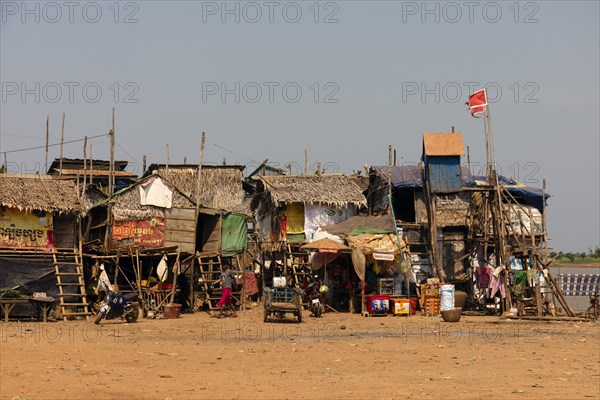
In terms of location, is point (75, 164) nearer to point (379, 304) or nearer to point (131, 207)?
point (131, 207)

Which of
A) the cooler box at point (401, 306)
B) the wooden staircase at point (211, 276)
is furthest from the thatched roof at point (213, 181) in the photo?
the cooler box at point (401, 306)

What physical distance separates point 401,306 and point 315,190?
6229 mm

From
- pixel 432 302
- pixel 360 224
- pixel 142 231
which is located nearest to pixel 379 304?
pixel 432 302

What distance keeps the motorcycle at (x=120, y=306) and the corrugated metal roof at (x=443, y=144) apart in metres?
10.9

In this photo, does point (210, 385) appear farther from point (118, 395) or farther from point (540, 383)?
point (540, 383)

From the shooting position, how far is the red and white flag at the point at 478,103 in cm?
2917

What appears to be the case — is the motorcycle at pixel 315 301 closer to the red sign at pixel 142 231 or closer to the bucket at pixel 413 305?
the bucket at pixel 413 305

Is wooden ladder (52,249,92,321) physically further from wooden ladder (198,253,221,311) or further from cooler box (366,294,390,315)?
cooler box (366,294,390,315)

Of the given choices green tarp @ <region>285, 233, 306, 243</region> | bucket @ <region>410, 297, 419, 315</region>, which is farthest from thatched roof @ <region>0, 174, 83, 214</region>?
bucket @ <region>410, 297, 419, 315</region>

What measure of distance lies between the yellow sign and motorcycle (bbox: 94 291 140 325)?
3.46 metres

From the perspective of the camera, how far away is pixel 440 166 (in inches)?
1166

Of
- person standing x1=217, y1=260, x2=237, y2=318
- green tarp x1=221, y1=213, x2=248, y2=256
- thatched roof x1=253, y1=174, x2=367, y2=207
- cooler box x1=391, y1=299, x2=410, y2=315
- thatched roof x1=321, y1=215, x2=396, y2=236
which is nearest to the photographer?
person standing x1=217, y1=260, x2=237, y2=318

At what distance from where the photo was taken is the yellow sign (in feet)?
85.5

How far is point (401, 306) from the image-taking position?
90.4 feet
